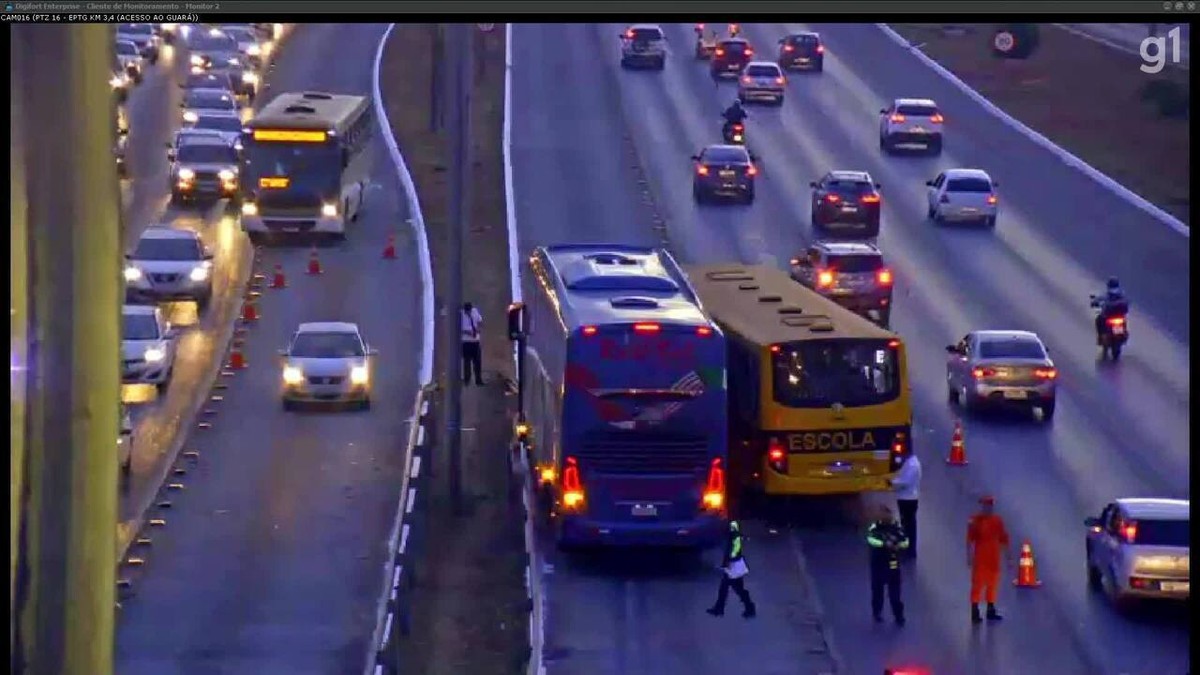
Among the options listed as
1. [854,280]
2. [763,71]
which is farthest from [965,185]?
[763,71]

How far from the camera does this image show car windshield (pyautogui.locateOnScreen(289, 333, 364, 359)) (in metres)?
34.2

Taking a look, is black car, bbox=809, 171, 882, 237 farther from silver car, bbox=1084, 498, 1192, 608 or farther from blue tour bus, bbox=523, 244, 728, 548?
silver car, bbox=1084, 498, 1192, 608

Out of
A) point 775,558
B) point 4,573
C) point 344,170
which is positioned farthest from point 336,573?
point 344,170

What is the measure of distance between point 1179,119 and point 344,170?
97.4 ft

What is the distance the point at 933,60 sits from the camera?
82188 millimetres

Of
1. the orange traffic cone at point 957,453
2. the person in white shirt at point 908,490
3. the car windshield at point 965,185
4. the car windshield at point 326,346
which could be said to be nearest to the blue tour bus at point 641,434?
the person in white shirt at point 908,490

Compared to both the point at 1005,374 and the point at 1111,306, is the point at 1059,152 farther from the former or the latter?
the point at 1005,374

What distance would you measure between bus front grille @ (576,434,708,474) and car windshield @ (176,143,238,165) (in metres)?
29.3

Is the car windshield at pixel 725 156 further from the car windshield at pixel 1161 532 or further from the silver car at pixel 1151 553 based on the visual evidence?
the car windshield at pixel 1161 532

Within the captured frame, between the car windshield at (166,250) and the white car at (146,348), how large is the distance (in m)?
5.59

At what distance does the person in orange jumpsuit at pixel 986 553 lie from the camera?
822 inches

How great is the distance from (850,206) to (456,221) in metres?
23.0

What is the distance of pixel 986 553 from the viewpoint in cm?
2133

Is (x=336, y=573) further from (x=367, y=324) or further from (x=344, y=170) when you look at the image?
(x=344, y=170)
